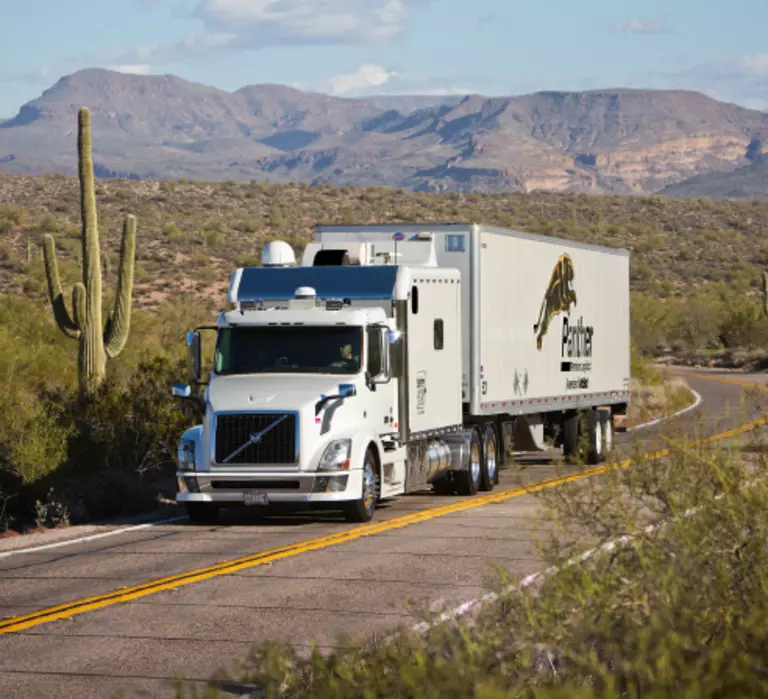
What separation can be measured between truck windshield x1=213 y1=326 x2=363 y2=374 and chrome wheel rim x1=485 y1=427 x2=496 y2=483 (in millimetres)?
4593

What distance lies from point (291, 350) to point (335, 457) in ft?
5.56

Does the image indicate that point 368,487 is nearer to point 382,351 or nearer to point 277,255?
point 382,351

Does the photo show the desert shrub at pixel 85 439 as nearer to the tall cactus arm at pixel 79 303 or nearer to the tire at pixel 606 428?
the tall cactus arm at pixel 79 303

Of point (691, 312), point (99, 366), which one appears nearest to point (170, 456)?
point (99, 366)

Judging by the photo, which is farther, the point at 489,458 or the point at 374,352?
the point at 489,458

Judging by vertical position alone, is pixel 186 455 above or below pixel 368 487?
above

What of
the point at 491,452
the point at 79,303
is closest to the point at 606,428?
the point at 491,452

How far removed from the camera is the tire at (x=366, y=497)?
714 inches

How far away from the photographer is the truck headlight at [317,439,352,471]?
17.8 metres

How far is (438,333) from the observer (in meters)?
20.9

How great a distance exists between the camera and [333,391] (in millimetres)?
18219

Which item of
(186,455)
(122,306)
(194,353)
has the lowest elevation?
(186,455)

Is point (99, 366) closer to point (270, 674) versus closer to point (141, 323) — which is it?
point (141, 323)

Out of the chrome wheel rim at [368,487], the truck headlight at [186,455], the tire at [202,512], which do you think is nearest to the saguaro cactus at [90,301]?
the tire at [202,512]
